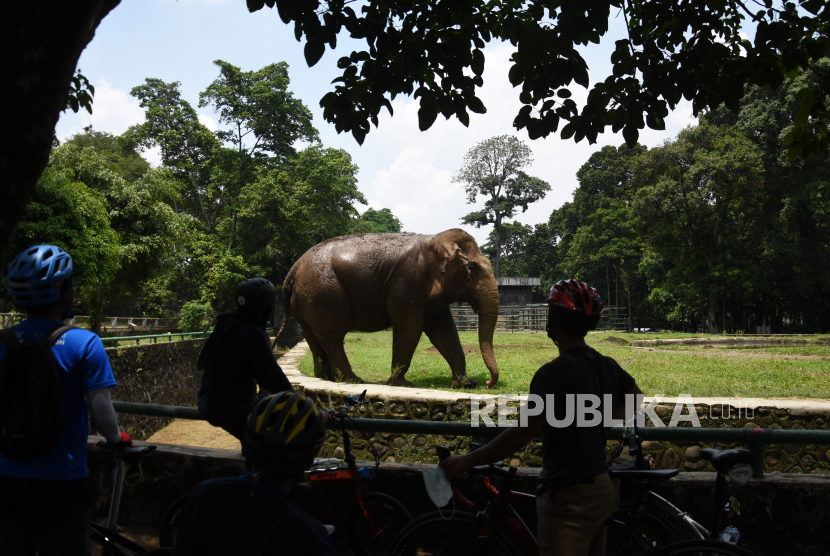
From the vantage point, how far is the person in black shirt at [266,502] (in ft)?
5.24

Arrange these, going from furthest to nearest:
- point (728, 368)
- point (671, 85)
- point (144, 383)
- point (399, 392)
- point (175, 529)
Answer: point (144, 383)
point (728, 368)
point (399, 392)
point (671, 85)
point (175, 529)

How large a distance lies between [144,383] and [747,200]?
27.7m

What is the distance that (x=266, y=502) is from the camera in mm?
1629

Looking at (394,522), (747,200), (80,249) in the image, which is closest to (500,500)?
(394,522)

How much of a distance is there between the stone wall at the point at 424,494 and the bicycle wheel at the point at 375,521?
7.9 inches

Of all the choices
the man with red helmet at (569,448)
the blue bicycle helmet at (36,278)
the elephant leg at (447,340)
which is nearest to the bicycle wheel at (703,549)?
the man with red helmet at (569,448)

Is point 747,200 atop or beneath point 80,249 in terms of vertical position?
atop

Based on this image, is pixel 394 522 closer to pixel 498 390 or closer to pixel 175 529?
pixel 175 529

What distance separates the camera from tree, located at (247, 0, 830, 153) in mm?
4059

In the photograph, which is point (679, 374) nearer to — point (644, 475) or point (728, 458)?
point (728, 458)

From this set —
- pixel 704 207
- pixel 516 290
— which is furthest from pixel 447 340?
pixel 516 290

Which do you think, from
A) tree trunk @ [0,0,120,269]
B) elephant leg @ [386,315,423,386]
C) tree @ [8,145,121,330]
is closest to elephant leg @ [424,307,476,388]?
elephant leg @ [386,315,423,386]

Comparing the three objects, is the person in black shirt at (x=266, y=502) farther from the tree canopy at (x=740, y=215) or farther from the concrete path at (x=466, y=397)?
the tree canopy at (x=740, y=215)

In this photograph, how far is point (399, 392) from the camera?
7035 mm
